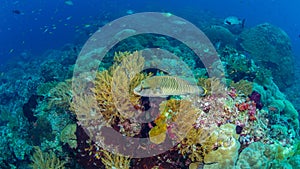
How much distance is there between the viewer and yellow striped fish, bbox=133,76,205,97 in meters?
2.97

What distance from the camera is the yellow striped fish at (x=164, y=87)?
117 inches

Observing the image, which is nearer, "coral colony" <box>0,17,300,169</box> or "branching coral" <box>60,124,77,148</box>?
"coral colony" <box>0,17,300,169</box>

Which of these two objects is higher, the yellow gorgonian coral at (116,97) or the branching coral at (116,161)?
the yellow gorgonian coral at (116,97)

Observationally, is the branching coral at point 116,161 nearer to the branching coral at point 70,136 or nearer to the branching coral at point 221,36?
the branching coral at point 70,136

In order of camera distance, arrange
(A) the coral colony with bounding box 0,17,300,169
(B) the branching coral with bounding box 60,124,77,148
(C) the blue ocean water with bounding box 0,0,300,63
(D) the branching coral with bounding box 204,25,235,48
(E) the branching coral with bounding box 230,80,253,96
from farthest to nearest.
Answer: (C) the blue ocean water with bounding box 0,0,300,63, (D) the branching coral with bounding box 204,25,235,48, (E) the branching coral with bounding box 230,80,253,96, (B) the branching coral with bounding box 60,124,77,148, (A) the coral colony with bounding box 0,17,300,169

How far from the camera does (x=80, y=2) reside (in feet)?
212

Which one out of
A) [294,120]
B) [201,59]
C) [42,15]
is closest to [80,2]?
[42,15]

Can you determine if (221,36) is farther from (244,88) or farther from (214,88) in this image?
(214,88)

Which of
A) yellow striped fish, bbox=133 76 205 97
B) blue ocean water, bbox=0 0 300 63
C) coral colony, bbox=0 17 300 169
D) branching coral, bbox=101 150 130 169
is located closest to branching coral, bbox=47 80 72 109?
coral colony, bbox=0 17 300 169

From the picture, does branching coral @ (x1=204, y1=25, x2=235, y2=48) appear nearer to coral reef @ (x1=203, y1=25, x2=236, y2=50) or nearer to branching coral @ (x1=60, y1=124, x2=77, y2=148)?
coral reef @ (x1=203, y1=25, x2=236, y2=50)

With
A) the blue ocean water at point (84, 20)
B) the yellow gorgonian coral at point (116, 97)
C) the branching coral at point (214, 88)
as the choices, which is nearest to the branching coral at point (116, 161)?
the yellow gorgonian coral at point (116, 97)

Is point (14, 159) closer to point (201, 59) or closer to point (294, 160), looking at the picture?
point (294, 160)

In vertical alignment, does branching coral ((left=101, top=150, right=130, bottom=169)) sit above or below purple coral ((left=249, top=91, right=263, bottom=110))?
below

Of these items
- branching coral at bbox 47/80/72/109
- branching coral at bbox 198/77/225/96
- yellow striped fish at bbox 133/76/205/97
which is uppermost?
branching coral at bbox 198/77/225/96
